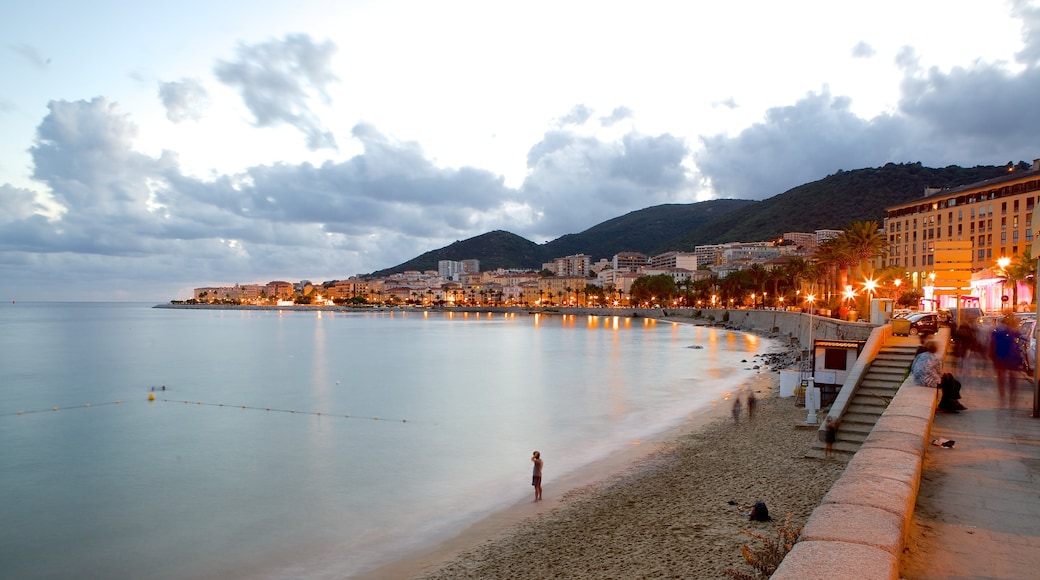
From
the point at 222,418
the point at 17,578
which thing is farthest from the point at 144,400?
the point at 17,578

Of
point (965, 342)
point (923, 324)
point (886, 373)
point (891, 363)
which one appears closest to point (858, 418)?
point (886, 373)

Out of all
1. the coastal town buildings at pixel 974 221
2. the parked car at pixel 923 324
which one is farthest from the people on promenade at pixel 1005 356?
the coastal town buildings at pixel 974 221

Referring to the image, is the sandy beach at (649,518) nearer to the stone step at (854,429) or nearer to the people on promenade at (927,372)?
the stone step at (854,429)

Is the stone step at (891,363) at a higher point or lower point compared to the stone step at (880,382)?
higher

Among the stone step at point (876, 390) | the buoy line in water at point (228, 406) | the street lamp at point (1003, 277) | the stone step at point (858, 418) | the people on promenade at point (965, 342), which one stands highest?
the street lamp at point (1003, 277)

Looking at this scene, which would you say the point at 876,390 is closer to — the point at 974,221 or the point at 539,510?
the point at 539,510

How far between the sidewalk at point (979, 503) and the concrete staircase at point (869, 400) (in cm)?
278

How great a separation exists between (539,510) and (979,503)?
1010 centimetres

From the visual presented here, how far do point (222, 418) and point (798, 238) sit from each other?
7372 inches

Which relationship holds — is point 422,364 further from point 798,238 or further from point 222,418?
point 798,238

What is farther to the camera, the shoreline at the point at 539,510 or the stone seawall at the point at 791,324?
the stone seawall at the point at 791,324

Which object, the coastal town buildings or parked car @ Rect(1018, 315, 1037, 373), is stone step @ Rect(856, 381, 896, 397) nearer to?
parked car @ Rect(1018, 315, 1037, 373)

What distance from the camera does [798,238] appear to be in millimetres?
187750

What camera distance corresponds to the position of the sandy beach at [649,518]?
10.2 metres
